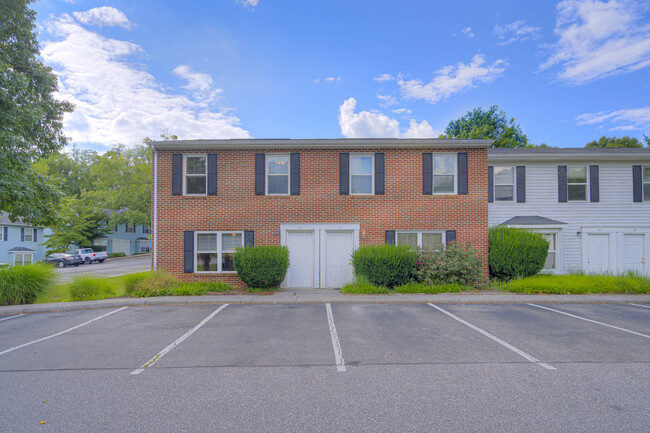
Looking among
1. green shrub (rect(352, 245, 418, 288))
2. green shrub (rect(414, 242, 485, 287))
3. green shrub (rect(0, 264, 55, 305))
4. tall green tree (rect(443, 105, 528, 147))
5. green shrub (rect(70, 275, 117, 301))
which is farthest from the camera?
tall green tree (rect(443, 105, 528, 147))

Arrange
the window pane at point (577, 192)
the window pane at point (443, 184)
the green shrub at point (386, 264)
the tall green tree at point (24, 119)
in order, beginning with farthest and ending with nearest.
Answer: the window pane at point (577, 192) → the window pane at point (443, 184) → the green shrub at point (386, 264) → the tall green tree at point (24, 119)

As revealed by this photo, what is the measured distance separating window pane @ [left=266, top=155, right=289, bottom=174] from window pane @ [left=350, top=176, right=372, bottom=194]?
102 inches

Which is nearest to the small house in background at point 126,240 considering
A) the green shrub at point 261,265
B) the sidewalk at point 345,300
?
the sidewalk at point 345,300

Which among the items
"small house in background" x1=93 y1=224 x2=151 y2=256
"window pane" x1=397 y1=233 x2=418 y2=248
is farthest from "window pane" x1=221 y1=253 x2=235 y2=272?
"small house in background" x1=93 y1=224 x2=151 y2=256

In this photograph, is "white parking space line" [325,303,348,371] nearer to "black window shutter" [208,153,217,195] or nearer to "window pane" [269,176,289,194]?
"window pane" [269,176,289,194]

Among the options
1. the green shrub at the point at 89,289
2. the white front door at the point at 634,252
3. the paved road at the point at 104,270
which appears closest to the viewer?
the green shrub at the point at 89,289

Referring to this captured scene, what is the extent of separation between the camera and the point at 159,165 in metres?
12.6

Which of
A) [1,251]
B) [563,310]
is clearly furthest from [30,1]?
[1,251]

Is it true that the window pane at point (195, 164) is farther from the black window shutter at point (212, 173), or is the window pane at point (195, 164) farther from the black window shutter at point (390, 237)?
the black window shutter at point (390, 237)

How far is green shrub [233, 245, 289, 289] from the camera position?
11.3 m

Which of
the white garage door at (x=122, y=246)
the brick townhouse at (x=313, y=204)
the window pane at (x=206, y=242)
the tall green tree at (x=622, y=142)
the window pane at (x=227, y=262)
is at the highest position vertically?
the tall green tree at (x=622, y=142)

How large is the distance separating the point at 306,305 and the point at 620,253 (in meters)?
13.6

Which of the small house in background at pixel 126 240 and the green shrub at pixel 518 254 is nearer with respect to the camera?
the green shrub at pixel 518 254

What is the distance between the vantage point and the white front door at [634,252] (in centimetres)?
1412
